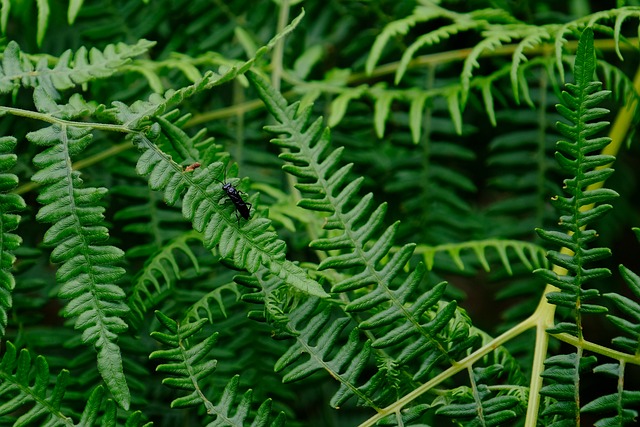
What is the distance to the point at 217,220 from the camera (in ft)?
3.19

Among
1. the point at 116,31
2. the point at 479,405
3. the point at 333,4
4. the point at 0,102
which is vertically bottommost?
the point at 479,405

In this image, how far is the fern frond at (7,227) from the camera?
37.9 inches

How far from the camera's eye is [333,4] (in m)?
1.87

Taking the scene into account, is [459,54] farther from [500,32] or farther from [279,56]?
[279,56]

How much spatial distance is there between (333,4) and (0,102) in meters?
0.92

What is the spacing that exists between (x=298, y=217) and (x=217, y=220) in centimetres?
38

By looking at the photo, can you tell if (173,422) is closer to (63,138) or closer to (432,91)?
(63,138)

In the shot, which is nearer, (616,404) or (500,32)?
(616,404)

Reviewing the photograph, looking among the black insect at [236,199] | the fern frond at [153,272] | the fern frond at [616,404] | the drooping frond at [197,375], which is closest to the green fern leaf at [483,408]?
the fern frond at [616,404]

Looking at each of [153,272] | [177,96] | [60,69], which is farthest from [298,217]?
[60,69]

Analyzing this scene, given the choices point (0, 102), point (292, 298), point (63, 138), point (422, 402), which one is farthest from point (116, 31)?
point (422, 402)

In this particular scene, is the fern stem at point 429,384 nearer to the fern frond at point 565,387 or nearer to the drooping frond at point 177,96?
the fern frond at point 565,387

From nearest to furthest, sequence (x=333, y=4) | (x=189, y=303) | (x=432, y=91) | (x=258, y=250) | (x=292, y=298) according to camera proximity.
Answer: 1. (x=258, y=250)
2. (x=292, y=298)
3. (x=189, y=303)
4. (x=432, y=91)
5. (x=333, y=4)

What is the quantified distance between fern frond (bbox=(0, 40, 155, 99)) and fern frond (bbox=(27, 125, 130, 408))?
167 millimetres
